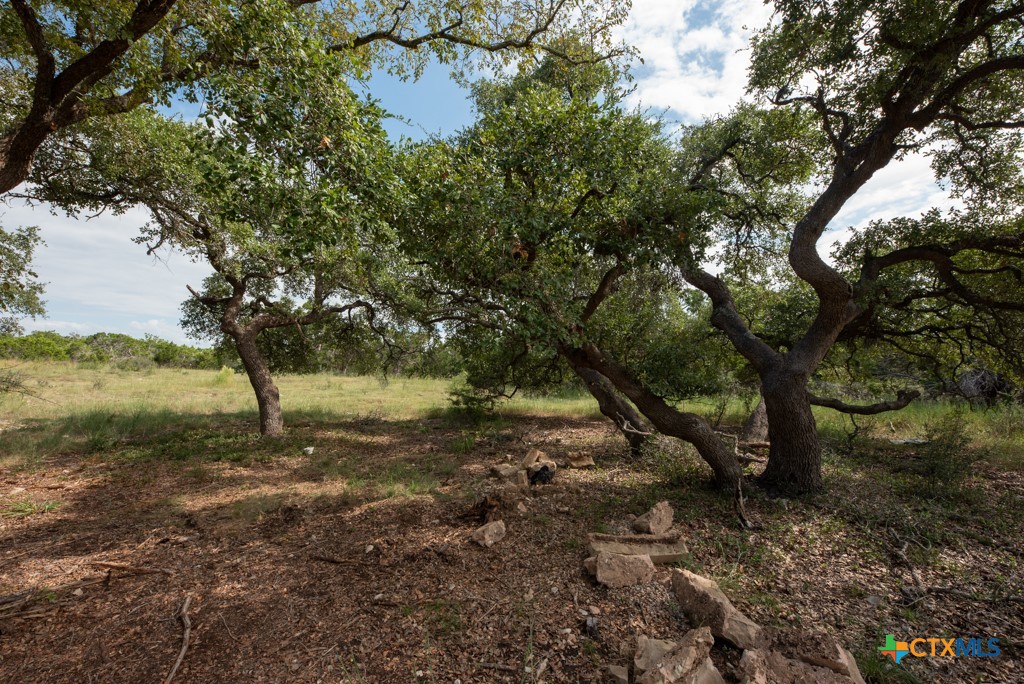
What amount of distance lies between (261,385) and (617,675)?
11.0 m

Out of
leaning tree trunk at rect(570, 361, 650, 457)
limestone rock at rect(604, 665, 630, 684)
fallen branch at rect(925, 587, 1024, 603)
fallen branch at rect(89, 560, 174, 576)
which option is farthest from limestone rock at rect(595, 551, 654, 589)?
leaning tree trunk at rect(570, 361, 650, 457)

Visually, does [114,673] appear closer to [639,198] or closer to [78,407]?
[639,198]

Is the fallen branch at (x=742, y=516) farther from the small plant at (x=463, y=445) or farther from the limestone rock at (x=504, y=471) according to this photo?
the small plant at (x=463, y=445)

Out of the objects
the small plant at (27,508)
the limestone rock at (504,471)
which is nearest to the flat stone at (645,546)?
the limestone rock at (504,471)

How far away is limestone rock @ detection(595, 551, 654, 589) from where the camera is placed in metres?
4.04

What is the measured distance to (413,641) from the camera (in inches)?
133

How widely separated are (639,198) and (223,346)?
12010mm

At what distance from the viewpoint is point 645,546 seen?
4.69m

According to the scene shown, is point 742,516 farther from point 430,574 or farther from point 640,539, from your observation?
point 430,574

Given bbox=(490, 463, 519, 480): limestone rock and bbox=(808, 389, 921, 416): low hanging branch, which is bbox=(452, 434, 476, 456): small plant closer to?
bbox=(490, 463, 519, 480): limestone rock

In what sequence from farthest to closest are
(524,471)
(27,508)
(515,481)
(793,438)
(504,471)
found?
1. (504,471)
2. (524,471)
3. (515,481)
4. (793,438)
5. (27,508)

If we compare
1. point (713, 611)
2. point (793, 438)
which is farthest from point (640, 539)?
point (793, 438)

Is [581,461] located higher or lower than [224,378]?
lower

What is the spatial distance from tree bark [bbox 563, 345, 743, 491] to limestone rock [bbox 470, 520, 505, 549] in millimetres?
2731
